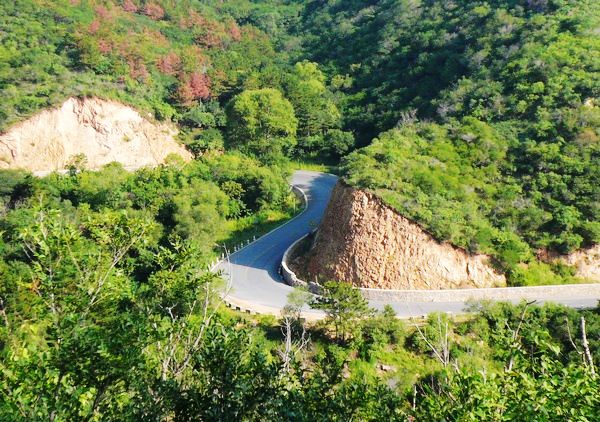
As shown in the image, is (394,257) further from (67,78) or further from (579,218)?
(67,78)

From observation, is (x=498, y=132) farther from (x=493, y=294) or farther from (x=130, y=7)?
(x=130, y=7)

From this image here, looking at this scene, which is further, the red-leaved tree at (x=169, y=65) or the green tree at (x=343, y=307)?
the red-leaved tree at (x=169, y=65)

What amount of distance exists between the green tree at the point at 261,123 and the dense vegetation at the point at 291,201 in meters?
0.21

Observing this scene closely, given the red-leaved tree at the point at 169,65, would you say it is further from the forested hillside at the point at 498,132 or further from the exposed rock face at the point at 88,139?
the forested hillside at the point at 498,132

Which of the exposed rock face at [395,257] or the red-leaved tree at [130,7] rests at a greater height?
the red-leaved tree at [130,7]

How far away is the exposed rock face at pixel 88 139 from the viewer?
3656 cm

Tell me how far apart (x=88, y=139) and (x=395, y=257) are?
100ft

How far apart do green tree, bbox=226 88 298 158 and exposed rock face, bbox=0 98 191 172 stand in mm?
5906

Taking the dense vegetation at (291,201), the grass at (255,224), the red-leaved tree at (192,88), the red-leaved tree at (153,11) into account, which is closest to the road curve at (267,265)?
the grass at (255,224)

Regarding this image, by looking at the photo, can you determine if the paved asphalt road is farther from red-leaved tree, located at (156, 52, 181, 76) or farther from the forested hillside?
red-leaved tree, located at (156, 52, 181, 76)

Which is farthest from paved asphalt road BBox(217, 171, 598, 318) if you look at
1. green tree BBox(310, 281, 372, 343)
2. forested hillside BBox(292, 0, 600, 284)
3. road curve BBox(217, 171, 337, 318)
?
forested hillside BBox(292, 0, 600, 284)

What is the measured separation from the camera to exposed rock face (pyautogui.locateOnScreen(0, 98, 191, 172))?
36.6 m

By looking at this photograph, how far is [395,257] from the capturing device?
874 inches

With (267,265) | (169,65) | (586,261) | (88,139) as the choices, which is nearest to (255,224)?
(267,265)
